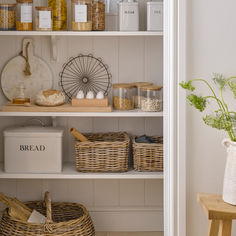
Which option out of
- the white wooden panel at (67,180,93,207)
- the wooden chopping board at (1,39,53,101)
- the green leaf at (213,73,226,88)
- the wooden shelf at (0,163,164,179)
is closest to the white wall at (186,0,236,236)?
the green leaf at (213,73,226,88)

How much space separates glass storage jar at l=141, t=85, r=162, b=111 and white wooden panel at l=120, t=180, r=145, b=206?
0.60 meters

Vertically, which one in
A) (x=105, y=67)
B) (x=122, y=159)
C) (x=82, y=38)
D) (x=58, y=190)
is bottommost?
(x=58, y=190)

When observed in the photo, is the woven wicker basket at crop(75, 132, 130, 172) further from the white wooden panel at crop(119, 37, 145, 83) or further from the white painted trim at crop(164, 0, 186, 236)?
the white painted trim at crop(164, 0, 186, 236)

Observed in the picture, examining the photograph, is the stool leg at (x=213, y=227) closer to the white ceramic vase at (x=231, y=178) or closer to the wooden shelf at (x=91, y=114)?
the white ceramic vase at (x=231, y=178)

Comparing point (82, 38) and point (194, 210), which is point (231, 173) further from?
point (82, 38)

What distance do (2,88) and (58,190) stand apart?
790 mm

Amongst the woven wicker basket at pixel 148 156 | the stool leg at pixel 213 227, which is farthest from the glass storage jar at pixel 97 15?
the stool leg at pixel 213 227

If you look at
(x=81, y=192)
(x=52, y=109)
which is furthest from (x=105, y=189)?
(x=52, y=109)

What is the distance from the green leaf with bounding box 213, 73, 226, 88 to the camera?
2077mm

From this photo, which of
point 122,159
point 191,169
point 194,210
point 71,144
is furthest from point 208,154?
point 71,144

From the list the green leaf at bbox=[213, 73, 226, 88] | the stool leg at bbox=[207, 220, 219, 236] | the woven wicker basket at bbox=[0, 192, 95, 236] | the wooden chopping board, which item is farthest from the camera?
the wooden chopping board

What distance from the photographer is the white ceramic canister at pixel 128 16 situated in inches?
112

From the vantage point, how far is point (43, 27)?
2814 millimetres

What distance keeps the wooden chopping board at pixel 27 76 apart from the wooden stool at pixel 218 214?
150 cm
